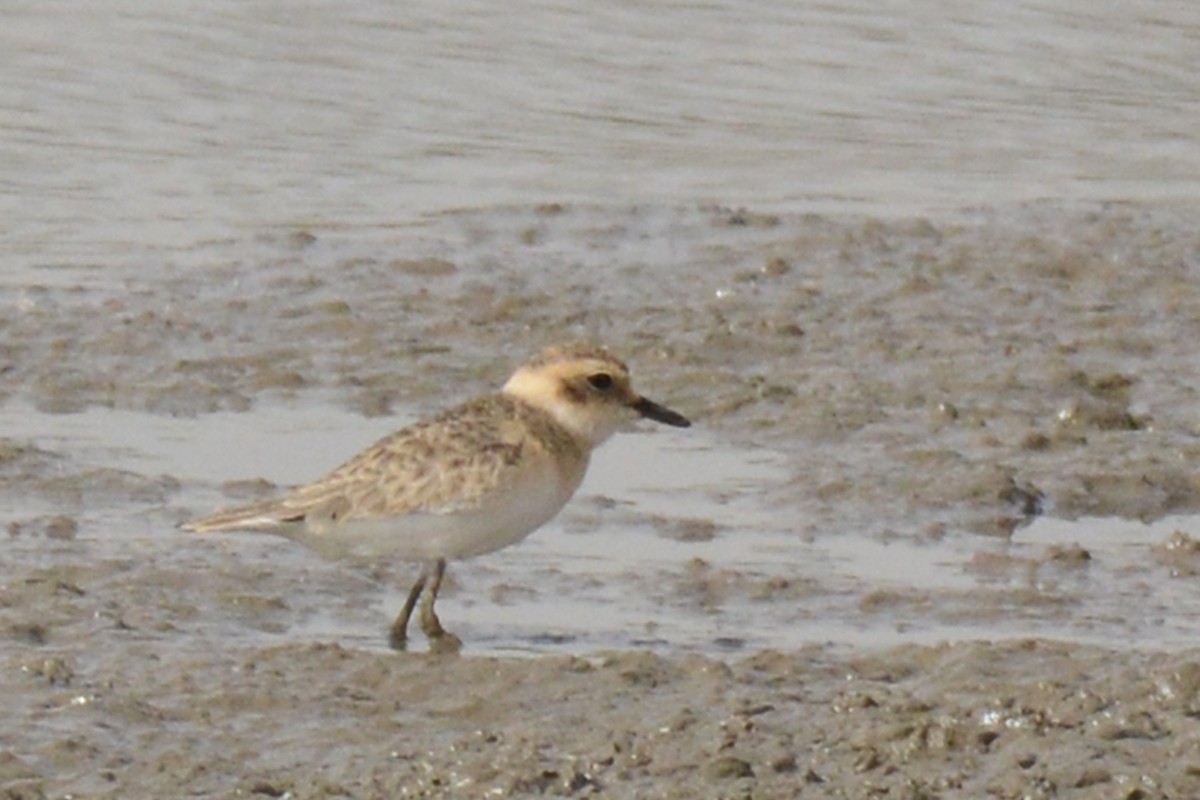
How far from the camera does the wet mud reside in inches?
271

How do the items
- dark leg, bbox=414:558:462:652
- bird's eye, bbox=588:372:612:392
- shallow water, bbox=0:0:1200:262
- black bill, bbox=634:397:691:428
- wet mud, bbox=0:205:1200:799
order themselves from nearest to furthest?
wet mud, bbox=0:205:1200:799
dark leg, bbox=414:558:462:652
bird's eye, bbox=588:372:612:392
black bill, bbox=634:397:691:428
shallow water, bbox=0:0:1200:262

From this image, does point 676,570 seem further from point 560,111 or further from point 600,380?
point 560,111

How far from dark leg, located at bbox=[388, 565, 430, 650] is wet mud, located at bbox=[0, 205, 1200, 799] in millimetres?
122

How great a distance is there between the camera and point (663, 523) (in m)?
9.30

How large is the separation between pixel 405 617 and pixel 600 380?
99 cm

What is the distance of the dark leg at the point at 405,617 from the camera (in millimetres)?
8094

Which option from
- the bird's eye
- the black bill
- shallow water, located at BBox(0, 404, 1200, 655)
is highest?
the bird's eye

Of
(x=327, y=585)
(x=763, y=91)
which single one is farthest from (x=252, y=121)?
(x=327, y=585)

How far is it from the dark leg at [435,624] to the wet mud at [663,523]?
0.50 ft

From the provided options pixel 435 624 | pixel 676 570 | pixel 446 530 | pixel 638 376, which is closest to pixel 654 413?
pixel 676 570

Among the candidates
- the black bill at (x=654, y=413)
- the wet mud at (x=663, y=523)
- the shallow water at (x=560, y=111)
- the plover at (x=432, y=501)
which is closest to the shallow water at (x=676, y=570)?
the wet mud at (x=663, y=523)

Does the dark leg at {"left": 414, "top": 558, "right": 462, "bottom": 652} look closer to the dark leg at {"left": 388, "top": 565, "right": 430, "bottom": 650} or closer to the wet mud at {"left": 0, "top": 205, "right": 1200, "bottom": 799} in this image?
the dark leg at {"left": 388, "top": 565, "right": 430, "bottom": 650}

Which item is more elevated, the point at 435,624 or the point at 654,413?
the point at 654,413

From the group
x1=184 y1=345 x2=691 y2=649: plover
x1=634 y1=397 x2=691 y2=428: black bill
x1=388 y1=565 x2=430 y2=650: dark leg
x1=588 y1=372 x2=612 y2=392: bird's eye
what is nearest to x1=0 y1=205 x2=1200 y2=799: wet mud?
x1=388 y1=565 x2=430 y2=650: dark leg
